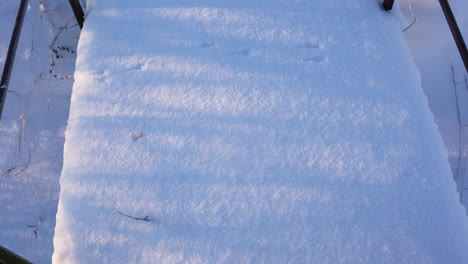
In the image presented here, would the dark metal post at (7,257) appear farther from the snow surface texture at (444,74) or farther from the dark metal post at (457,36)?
the snow surface texture at (444,74)

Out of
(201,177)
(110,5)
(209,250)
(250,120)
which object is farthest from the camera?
(110,5)

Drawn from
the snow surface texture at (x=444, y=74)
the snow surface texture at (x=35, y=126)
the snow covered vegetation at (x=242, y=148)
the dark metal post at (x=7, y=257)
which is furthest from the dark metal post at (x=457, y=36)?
the snow surface texture at (x=35, y=126)

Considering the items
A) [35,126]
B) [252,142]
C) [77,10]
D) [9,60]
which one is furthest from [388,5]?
[35,126]

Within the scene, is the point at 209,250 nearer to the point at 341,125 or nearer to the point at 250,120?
the point at 250,120

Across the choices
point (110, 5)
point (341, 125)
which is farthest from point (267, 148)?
point (110, 5)

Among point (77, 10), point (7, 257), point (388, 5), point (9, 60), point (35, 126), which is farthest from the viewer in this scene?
point (35, 126)

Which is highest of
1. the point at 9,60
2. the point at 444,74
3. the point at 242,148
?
the point at 9,60

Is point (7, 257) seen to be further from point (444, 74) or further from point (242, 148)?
point (444, 74)

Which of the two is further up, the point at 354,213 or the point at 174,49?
the point at 174,49

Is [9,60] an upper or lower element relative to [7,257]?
upper
